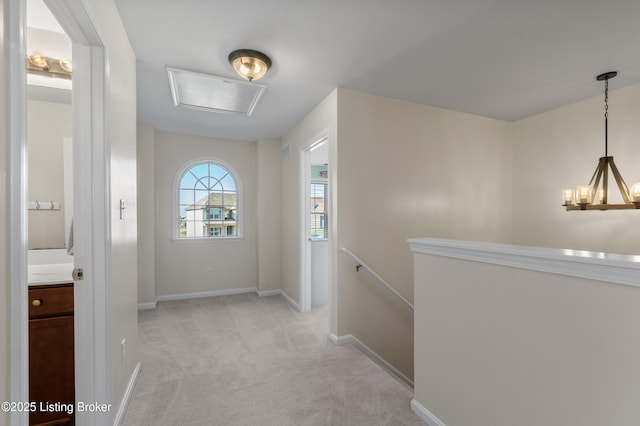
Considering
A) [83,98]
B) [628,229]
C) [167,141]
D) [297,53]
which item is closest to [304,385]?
[83,98]

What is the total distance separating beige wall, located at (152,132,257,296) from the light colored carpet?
3.25 feet

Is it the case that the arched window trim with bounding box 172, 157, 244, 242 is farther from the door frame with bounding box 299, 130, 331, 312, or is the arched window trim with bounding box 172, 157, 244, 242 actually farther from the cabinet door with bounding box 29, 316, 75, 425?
the cabinet door with bounding box 29, 316, 75, 425

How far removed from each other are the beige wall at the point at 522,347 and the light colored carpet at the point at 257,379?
0.47 m

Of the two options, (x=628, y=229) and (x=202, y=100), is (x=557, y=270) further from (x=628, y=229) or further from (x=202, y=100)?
(x=202, y=100)

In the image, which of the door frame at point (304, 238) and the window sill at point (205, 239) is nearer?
the door frame at point (304, 238)

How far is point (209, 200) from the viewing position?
15.3 ft

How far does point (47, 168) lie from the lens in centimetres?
239

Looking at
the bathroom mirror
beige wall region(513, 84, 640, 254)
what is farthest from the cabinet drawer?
beige wall region(513, 84, 640, 254)

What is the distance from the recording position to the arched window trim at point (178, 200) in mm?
4398

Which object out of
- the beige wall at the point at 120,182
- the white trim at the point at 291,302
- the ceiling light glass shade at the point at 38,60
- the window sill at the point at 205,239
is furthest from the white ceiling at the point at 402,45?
the white trim at the point at 291,302

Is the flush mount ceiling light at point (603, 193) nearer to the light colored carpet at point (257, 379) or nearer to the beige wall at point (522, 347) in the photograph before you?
the beige wall at point (522, 347)

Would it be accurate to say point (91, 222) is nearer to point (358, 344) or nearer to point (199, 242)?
Answer: point (358, 344)

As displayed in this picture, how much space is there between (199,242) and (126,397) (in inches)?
110

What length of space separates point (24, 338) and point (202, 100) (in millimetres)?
2839
